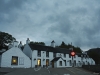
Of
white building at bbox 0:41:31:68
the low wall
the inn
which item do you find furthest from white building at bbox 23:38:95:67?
the low wall

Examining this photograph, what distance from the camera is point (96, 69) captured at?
39.4 metres

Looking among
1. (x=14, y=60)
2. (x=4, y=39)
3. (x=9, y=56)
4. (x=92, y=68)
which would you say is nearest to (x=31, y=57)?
(x=14, y=60)

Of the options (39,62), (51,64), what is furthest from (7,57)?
(51,64)

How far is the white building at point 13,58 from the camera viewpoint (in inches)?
1258

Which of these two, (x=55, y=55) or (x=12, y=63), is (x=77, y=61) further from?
(x=12, y=63)

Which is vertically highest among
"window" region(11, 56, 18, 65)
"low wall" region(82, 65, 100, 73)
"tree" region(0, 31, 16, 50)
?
"tree" region(0, 31, 16, 50)

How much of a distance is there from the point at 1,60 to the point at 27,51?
10719 mm

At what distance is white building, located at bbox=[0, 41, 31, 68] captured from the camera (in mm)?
31950

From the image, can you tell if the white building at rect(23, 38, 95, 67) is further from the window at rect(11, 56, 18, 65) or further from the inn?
the window at rect(11, 56, 18, 65)

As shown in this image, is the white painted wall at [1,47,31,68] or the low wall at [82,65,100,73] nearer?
the white painted wall at [1,47,31,68]

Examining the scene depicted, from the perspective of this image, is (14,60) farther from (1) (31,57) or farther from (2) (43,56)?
(2) (43,56)

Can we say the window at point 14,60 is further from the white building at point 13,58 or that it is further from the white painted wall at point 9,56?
the white painted wall at point 9,56

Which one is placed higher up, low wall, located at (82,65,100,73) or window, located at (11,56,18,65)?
window, located at (11,56,18,65)

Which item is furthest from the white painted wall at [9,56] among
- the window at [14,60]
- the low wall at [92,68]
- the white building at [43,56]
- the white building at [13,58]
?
the low wall at [92,68]
